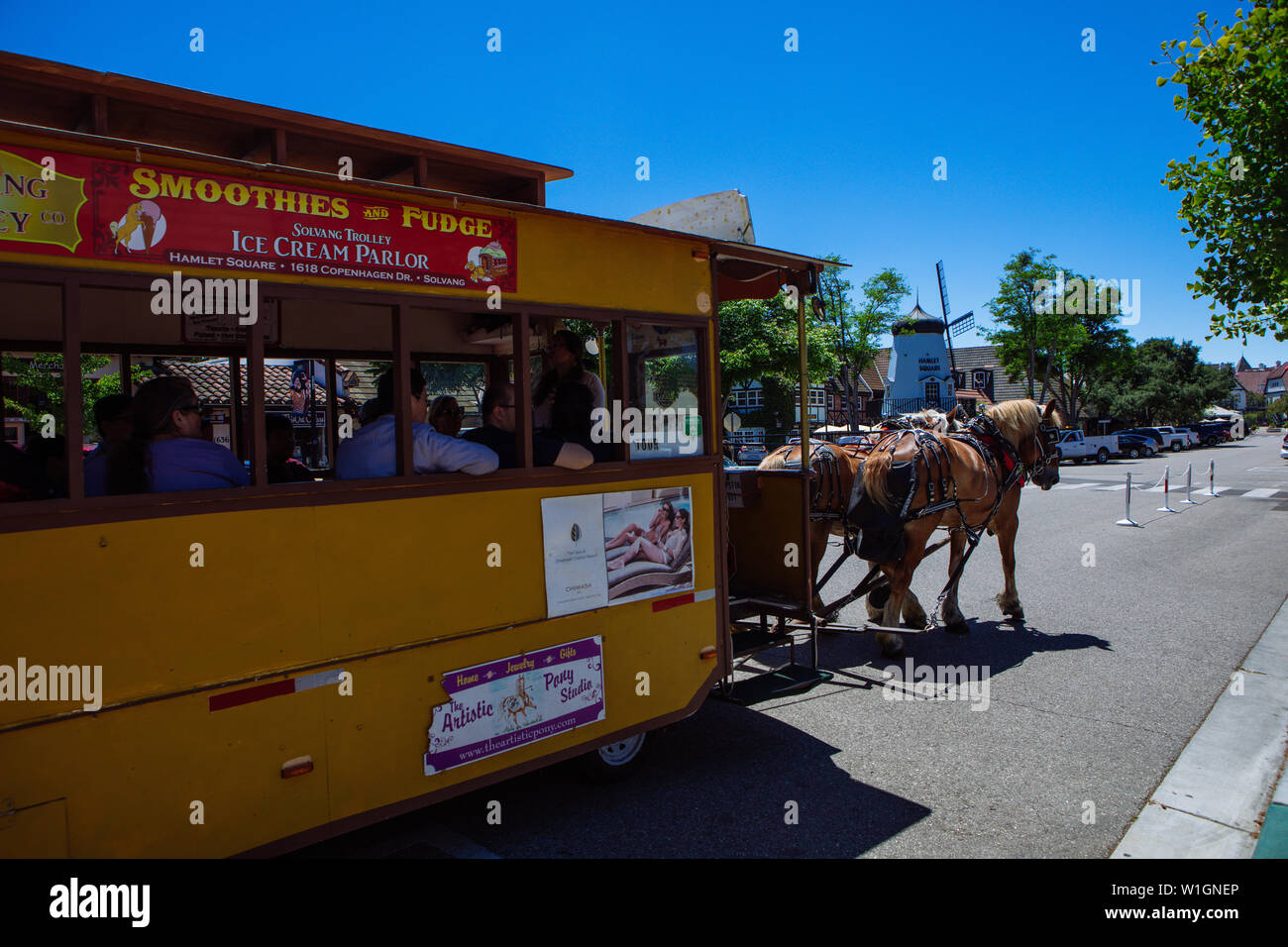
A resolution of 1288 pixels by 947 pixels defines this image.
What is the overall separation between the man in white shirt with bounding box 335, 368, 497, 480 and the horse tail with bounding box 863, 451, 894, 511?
165 inches

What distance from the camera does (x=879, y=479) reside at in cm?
705

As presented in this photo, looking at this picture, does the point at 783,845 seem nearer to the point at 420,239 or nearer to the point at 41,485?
the point at 420,239

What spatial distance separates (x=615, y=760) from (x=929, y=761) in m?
1.98

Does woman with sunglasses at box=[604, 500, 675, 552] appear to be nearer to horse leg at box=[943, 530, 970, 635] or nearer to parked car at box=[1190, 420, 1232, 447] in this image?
horse leg at box=[943, 530, 970, 635]

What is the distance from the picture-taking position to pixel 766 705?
613 cm

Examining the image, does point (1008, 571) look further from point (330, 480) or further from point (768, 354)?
point (768, 354)

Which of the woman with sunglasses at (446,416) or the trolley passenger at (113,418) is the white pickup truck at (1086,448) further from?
the trolley passenger at (113,418)

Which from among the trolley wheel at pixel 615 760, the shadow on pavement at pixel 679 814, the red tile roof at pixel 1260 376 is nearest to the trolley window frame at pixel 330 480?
the trolley wheel at pixel 615 760

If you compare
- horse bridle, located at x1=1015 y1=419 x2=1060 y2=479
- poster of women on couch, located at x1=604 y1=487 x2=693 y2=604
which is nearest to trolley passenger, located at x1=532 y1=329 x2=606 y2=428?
poster of women on couch, located at x1=604 y1=487 x2=693 y2=604

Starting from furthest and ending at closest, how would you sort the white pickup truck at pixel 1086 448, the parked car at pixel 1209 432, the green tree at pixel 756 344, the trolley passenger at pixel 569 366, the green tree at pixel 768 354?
1. the parked car at pixel 1209 432
2. the white pickup truck at pixel 1086 448
3. the green tree at pixel 768 354
4. the green tree at pixel 756 344
5. the trolley passenger at pixel 569 366

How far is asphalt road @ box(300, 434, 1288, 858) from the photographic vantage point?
404 cm

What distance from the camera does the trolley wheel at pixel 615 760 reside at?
14.9 ft

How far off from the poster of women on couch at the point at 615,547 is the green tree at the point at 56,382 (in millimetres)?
2069

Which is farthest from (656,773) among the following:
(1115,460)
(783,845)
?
(1115,460)
